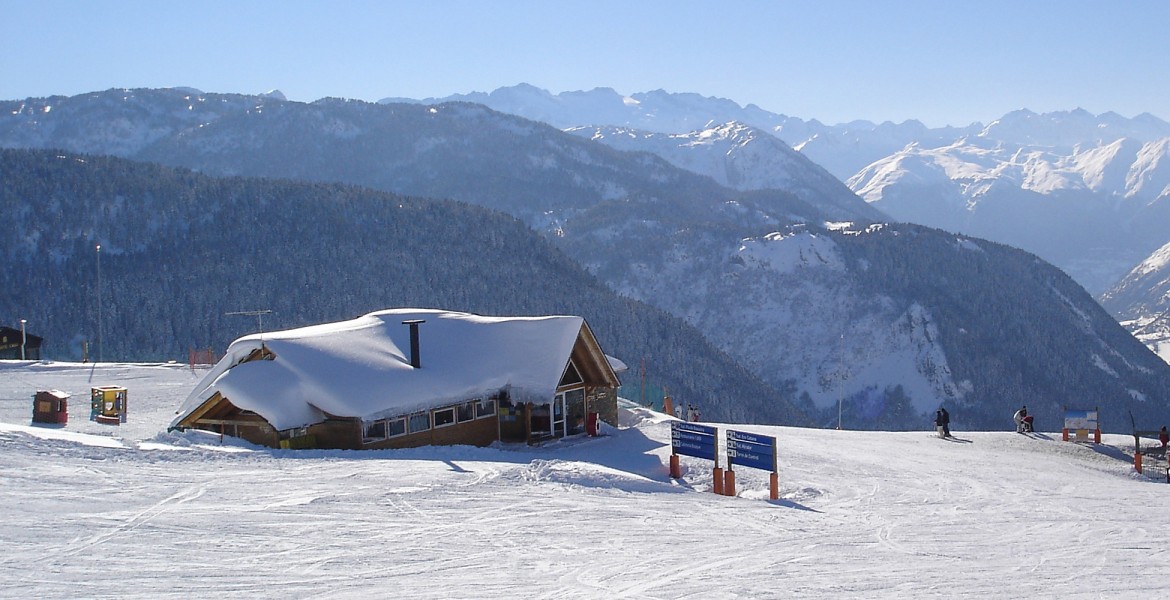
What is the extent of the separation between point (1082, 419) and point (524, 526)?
2705cm

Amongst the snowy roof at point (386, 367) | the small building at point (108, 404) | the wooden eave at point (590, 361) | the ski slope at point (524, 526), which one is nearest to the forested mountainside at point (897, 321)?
the wooden eave at point (590, 361)

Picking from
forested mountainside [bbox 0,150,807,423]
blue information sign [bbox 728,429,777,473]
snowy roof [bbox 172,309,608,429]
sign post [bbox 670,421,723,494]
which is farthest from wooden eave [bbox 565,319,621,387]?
forested mountainside [bbox 0,150,807,423]

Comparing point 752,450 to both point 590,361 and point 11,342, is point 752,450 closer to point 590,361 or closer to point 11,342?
point 590,361

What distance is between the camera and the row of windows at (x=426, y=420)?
2775 cm

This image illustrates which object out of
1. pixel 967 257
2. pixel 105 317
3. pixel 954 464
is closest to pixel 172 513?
pixel 954 464

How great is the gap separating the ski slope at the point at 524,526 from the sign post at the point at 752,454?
60cm

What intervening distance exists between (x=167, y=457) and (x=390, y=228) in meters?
115

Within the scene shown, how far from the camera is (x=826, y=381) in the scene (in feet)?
447

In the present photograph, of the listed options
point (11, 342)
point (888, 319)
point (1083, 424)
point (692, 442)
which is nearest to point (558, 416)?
point (692, 442)

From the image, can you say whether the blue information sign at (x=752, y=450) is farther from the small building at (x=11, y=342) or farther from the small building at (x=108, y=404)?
the small building at (x=11, y=342)

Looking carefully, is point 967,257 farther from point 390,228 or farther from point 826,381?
point 390,228

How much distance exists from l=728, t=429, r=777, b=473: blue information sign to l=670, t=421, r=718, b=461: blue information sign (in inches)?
25.0

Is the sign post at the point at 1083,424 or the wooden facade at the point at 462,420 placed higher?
the wooden facade at the point at 462,420

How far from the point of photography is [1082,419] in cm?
3659
